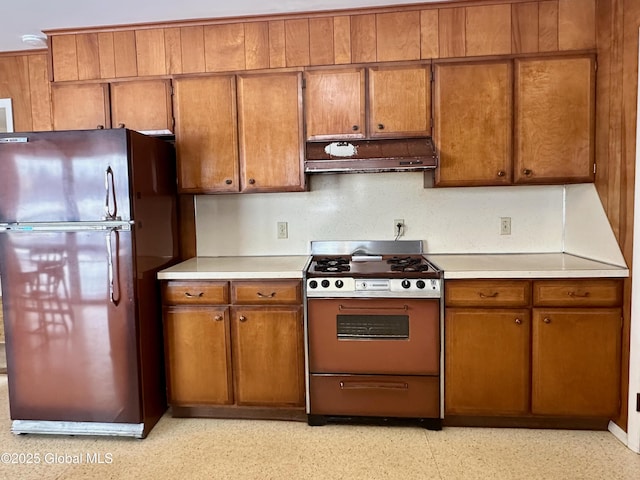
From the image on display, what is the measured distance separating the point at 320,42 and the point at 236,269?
155 cm

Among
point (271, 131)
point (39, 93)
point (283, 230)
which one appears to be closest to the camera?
point (271, 131)

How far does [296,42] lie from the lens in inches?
103

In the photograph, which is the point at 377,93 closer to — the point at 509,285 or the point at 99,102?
the point at 509,285

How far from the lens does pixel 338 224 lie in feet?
9.84

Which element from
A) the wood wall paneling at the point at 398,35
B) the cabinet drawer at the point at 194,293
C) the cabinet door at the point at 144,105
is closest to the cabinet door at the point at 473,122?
the wood wall paneling at the point at 398,35

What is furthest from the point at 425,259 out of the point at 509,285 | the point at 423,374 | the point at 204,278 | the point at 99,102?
the point at 99,102

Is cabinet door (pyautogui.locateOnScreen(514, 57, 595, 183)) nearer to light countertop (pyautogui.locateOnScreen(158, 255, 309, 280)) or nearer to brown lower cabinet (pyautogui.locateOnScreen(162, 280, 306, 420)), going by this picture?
light countertop (pyautogui.locateOnScreen(158, 255, 309, 280))

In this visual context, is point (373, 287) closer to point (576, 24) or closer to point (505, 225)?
point (505, 225)

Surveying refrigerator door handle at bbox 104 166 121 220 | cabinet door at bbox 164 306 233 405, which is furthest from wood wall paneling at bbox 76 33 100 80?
cabinet door at bbox 164 306 233 405

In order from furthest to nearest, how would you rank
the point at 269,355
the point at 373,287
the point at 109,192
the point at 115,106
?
the point at 115,106, the point at 269,355, the point at 373,287, the point at 109,192

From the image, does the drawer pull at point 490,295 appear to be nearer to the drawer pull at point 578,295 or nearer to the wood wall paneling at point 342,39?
the drawer pull at point 578,295

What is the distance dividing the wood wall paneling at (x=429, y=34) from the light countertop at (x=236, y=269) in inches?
61.3

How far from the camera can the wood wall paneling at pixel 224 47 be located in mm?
2650

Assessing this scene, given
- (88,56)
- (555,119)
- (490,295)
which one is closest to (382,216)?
(490,295)
